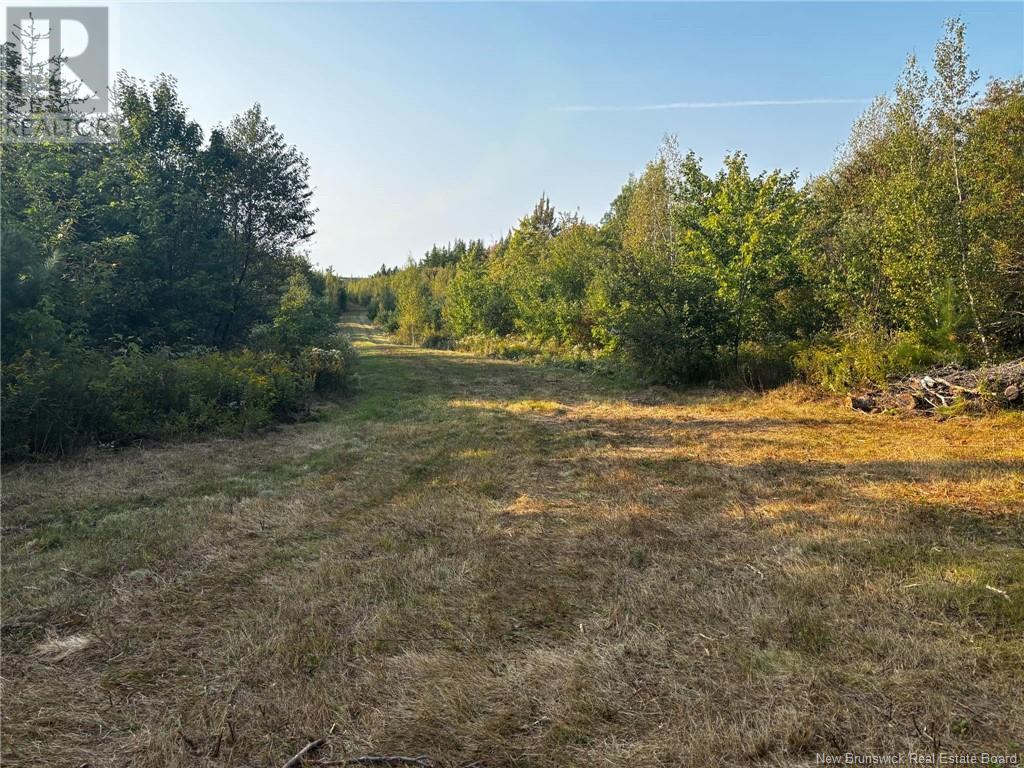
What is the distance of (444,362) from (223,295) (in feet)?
33.8

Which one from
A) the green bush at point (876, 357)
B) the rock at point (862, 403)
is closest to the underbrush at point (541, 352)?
the green bush at point (876, 357)

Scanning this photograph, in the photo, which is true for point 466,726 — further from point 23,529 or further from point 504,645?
point 23,529

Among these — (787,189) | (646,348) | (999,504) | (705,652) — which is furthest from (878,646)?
(787,189)

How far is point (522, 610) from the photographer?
3275 mm

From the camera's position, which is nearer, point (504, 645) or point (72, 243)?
point (504, 645)

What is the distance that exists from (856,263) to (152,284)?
16697 millimetres

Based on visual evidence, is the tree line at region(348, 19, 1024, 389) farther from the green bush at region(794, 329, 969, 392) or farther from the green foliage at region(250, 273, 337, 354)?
the green foliage at region(250, 273, 337, 354)

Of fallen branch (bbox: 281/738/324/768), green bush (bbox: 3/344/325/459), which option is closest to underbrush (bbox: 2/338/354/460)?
green bush (bbox: 3/344/325/459)

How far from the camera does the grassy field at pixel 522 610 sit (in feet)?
7.26

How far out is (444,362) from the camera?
2384 centimetres

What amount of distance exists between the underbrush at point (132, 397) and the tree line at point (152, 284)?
25mm

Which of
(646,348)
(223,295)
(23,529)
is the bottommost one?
(23,529)
